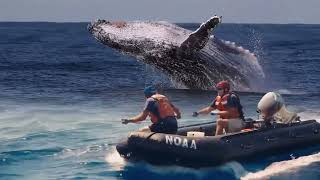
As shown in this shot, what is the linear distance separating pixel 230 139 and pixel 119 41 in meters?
11.0

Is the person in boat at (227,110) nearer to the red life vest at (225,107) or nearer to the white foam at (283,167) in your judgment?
the red life vest at (225,107)

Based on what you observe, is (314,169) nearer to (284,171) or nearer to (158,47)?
(284,171)

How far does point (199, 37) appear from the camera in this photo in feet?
74.4

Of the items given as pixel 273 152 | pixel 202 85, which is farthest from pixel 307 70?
pixel 273 152

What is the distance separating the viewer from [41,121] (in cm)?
2089

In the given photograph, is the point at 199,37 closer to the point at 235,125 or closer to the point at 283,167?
the point at 235,125

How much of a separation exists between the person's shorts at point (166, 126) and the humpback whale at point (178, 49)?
312 inches

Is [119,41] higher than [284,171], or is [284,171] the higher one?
[119,41]

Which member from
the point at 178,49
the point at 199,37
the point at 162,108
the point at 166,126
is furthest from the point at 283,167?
the point at 178,49

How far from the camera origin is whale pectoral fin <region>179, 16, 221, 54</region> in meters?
21.5

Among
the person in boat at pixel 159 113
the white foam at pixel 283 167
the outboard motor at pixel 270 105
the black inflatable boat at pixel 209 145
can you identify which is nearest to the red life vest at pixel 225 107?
the black inflatable boat at pixel 209 145

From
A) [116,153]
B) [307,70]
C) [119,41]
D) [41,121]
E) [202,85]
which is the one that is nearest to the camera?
[116,153]

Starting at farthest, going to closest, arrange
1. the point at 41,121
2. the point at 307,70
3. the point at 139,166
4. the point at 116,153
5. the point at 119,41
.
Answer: the point at 307,70 → the point at 119,41 → the point at 41,121 → the point at 116,153 → the point at 139,166

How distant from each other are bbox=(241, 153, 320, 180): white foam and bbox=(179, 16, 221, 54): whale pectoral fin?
7355mm
